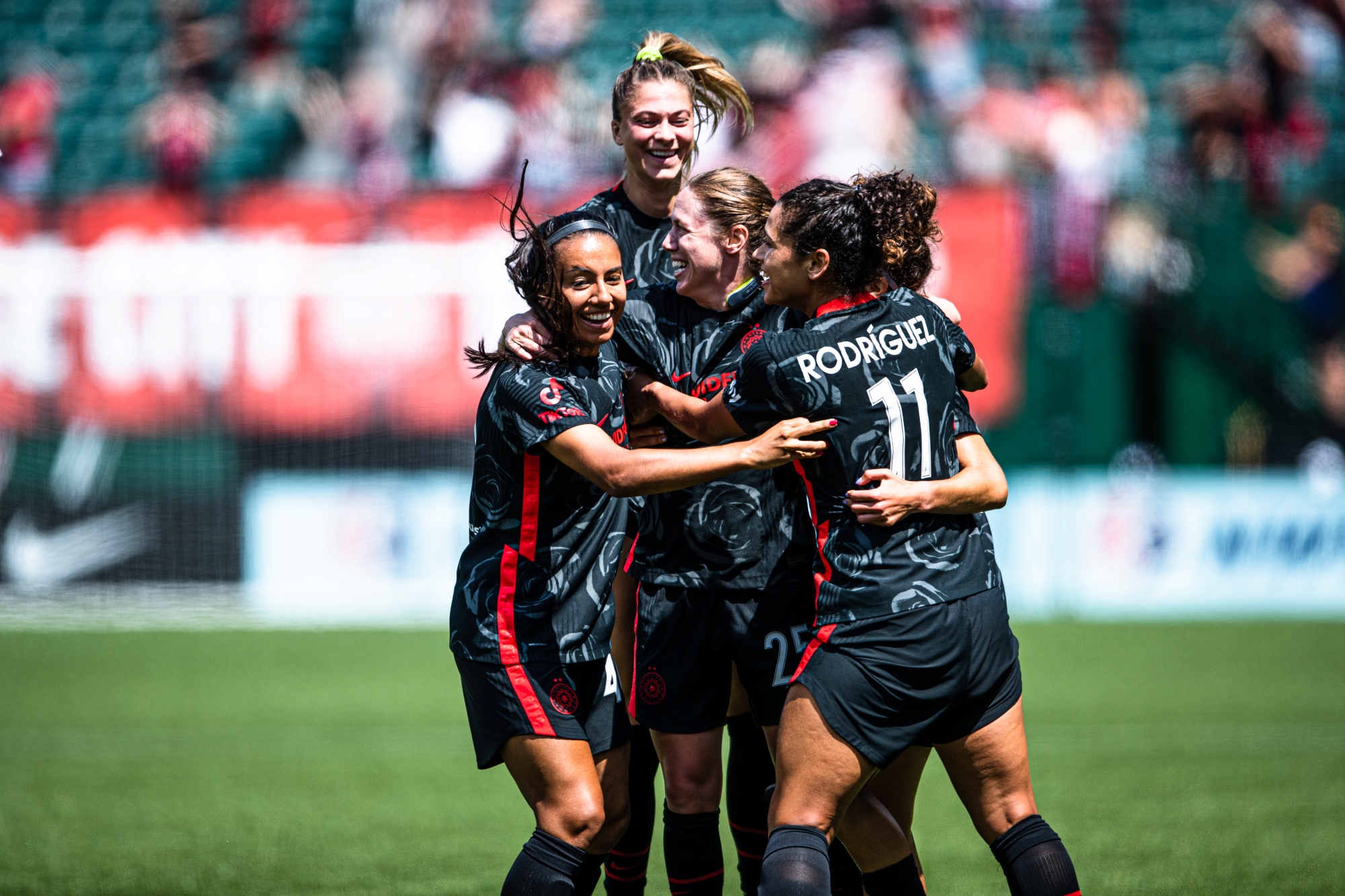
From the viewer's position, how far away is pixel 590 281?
355 centimetres

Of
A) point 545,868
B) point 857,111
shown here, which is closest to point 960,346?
point 545,868

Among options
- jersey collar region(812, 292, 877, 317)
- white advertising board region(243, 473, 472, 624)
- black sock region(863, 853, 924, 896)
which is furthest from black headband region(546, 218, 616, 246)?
white advertising board region(243, 473, 472, 624)

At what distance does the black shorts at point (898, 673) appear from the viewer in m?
3.14

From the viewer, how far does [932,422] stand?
330 cm

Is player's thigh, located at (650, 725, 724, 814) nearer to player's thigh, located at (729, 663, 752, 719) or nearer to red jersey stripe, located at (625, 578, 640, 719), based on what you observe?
red jersey stripe, located at (625, 578, 640, 719)

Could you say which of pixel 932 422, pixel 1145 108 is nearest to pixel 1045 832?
pixel 932 422

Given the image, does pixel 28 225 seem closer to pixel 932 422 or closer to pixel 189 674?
pixel 189 674

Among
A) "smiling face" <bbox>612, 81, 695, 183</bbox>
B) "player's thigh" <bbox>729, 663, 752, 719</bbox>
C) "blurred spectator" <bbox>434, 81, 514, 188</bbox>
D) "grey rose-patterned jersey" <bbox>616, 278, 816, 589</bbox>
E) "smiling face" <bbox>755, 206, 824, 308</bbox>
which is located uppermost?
"blurred spectator" <bbox>434, 81, 514, 188</bbox>

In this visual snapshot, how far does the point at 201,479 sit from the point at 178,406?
2.29 ft

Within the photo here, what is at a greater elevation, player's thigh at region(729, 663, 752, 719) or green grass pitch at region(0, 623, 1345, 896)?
player's thigh at region(729, 663, 752, 719)

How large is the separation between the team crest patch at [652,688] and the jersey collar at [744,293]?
1079 millimetres

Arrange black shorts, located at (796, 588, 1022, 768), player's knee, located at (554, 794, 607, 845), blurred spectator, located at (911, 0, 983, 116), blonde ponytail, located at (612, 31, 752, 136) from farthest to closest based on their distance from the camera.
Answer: blurred spectator, located at (911, 0, 983, 116)
blonde ponytail, located at (612, 31, 752, 136)
player's knee, located at (554, 794, 607, 845)
black shorts, located at (796, 588, 1022, 768)

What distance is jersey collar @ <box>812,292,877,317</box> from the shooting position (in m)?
3.35

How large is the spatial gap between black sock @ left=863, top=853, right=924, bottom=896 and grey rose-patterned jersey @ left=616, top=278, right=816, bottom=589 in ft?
2.64
